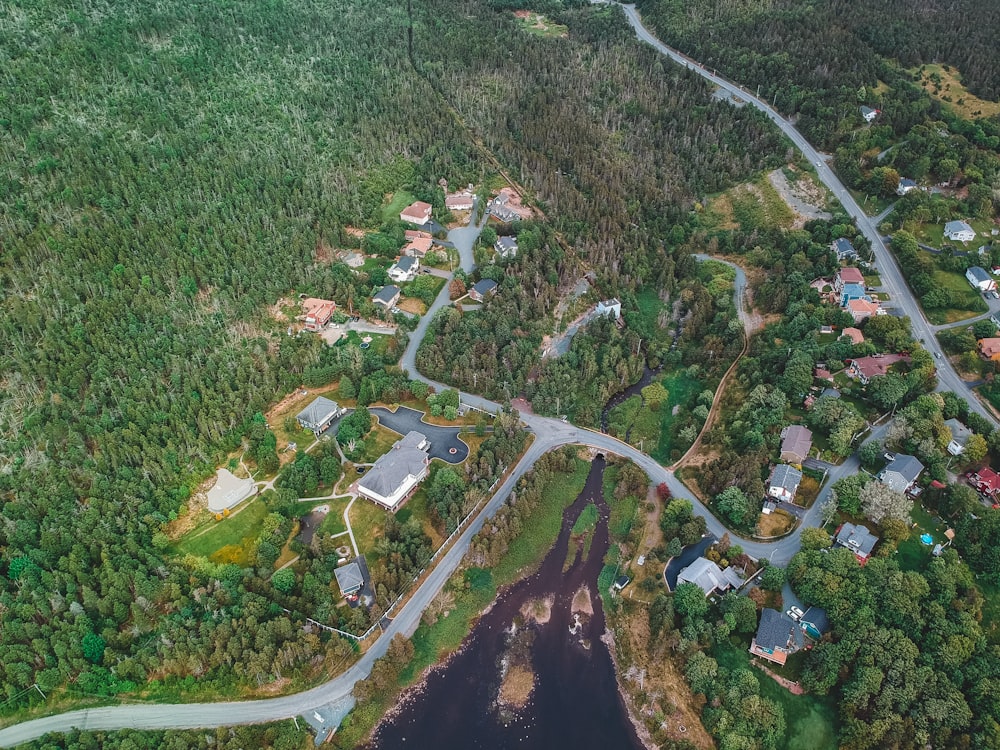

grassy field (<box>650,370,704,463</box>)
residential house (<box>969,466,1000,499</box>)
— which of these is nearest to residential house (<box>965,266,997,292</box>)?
residential house (<box>969,466,1000,499</box>)

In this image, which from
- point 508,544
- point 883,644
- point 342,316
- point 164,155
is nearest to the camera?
point 883,644

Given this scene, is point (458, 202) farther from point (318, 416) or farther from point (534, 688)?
point (534, 688)

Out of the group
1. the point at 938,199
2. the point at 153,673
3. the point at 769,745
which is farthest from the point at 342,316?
the point at 938,199

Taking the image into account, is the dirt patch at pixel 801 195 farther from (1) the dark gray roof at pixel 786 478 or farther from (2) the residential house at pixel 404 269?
(2) the residential house at pixel 404 269

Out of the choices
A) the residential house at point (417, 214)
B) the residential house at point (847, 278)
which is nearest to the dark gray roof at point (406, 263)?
the residential house at point (417, 214)

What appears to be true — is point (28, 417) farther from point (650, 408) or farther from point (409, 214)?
point (650, 408)

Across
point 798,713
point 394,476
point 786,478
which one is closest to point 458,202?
point 394,476
